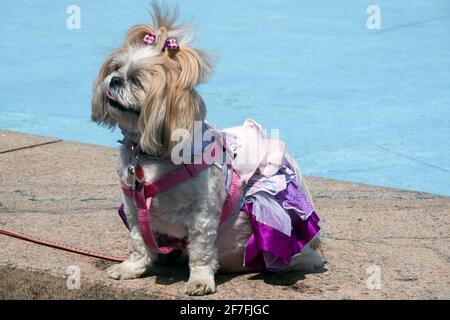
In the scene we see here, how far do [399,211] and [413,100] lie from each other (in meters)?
3.45

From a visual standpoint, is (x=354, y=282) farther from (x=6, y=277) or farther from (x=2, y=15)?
(x=2, y=15)

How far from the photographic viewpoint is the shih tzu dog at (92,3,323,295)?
3367 millimetres

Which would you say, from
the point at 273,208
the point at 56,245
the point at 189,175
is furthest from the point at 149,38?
the point at 56,245

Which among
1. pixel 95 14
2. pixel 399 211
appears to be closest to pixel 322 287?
pixel 399 211

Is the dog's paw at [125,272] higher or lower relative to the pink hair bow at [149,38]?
lower

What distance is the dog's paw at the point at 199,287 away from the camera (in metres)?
3.54

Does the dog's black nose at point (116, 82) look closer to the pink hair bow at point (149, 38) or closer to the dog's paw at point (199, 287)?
the pink hair bow at point (149, 38)

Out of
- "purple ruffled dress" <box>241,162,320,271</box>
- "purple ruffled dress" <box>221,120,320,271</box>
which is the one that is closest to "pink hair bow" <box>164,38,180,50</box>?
"purple ruffled dress" <box>221,120,320,271</box>

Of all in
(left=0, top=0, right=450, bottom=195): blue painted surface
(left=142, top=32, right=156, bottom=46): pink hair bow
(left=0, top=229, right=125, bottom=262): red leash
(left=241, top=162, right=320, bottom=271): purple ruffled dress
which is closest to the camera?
(left=142, top=32, right=156, bottom=46): pink hair bow

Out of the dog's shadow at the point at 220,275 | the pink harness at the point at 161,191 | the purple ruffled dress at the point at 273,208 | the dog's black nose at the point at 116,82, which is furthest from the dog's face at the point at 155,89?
the dog's shadow at the point at 220,275

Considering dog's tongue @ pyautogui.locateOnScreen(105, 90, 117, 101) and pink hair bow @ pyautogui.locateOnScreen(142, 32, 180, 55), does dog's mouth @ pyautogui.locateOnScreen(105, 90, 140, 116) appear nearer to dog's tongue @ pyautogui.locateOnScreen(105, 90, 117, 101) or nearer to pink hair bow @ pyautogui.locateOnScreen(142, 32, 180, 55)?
dog's tongue @ pyautogui.locateOnScreen(105, 90, 117, 101)

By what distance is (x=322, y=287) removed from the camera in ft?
12.2

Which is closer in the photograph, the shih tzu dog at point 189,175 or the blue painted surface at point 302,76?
the shih tzu dog at point 189,175

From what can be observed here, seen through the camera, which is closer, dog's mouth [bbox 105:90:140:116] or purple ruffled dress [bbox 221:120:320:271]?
dog's mouth [bbox 105:90:140:116]
